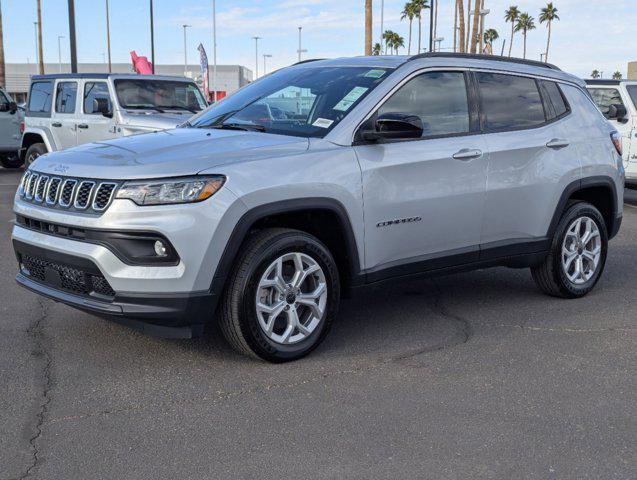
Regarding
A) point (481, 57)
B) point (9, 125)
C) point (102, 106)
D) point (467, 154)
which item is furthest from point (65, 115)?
point (467, 154)

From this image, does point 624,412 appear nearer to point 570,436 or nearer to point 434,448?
point 570,436

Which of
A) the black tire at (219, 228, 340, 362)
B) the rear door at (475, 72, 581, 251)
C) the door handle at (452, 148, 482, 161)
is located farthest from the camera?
the rear door at (475, 72, 581, 251)

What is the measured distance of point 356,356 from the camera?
4.78 metres

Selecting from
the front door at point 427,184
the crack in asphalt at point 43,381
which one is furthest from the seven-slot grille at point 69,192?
the front door at point 427,184

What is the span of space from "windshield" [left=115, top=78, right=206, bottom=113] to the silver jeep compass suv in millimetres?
7164

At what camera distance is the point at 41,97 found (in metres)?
14.1

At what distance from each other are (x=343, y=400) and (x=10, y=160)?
16.6m

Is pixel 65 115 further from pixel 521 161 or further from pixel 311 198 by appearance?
pixel 311 198

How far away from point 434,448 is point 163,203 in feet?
5.97

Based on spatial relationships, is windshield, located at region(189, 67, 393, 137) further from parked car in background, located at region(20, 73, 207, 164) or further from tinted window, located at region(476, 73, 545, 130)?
parked car in background, located at region(20, 73, 207, 164)

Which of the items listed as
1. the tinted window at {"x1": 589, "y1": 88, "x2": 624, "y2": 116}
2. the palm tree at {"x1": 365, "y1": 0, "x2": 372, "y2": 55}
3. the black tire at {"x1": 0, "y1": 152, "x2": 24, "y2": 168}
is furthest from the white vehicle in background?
the palm tree at {"x1": 365, "y1": 0, "x2": 372, "y2": 55}

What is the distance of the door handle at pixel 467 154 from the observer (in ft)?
17.2

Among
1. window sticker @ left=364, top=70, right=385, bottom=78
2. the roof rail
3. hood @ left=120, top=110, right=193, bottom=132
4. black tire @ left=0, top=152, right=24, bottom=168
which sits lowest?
black tire @ left=0, top=152, right=24, bottom=168

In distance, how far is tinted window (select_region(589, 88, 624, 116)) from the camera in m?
12.6
